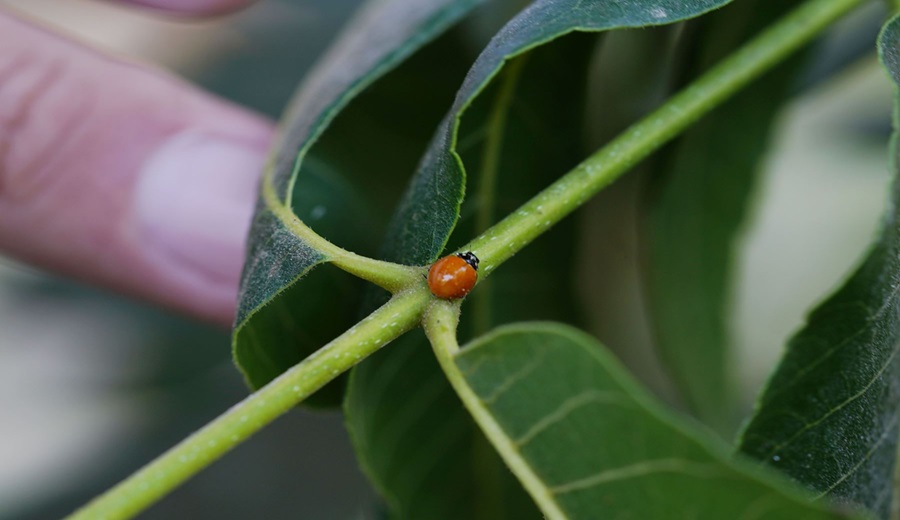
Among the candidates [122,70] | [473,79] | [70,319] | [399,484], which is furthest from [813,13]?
[70,319]

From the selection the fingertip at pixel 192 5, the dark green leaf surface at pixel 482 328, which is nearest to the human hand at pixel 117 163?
the fingertip at pixel 192 5

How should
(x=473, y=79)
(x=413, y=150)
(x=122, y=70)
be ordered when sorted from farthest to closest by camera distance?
(x=122, y=70)
(x=413, y=150)
(x=473, y=79)

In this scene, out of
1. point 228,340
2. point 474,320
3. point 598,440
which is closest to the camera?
point 598,440

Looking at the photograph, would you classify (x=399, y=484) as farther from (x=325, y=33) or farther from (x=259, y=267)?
(x=325, y=33)

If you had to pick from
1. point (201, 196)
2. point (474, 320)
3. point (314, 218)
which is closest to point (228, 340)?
point (201, 196)

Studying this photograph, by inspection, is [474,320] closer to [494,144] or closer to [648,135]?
[494,144]

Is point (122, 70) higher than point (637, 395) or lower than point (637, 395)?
higher

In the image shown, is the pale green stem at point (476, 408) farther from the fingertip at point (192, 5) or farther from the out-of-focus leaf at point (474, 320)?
the fingertip at point (192, 5)
